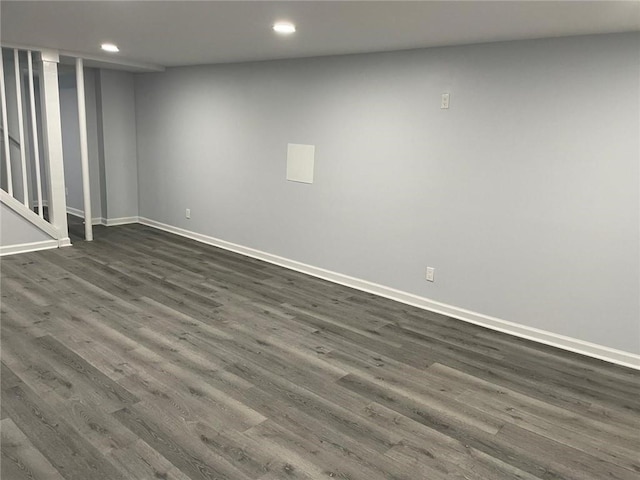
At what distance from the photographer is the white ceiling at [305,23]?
2838 mm

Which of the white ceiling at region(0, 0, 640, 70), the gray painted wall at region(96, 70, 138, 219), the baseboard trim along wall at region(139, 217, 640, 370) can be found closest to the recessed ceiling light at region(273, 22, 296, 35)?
the white ceiling at region(0, 0, 640, 70)

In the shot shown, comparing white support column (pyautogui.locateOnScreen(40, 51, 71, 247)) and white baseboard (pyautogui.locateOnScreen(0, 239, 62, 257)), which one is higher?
white support column (pyautogui.locateOnScreen(40, 51, 71, 247))

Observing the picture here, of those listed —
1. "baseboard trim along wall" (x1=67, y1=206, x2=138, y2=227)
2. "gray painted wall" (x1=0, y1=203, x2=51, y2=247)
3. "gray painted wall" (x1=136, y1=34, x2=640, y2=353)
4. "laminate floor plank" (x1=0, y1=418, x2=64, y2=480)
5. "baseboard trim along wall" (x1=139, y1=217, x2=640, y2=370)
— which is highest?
"gray painted wall" (x1=136, y1=34, x2=640, y2=353)

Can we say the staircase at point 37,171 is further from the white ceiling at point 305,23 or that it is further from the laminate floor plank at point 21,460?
the laminate floor plank at point 21,460

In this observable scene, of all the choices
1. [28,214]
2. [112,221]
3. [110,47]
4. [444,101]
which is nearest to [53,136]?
[28,214]

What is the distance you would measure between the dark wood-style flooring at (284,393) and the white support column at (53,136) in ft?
4.40

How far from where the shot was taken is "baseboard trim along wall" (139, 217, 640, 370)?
3.50 m

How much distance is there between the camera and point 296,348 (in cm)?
350

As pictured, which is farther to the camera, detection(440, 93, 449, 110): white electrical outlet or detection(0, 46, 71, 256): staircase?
detection(0, 46, 71, 256): staircase

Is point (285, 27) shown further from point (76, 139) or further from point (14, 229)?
point (76, 139)

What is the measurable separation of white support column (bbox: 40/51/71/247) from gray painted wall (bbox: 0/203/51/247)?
0.81ft

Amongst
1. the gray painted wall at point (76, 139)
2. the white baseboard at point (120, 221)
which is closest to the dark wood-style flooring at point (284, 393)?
the white baseboard at point (120, 221)

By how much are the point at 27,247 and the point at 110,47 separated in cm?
238

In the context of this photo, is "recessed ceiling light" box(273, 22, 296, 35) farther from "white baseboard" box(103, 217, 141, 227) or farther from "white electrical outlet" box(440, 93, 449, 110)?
"white baseboard" box(103, 217, 141, 227)
